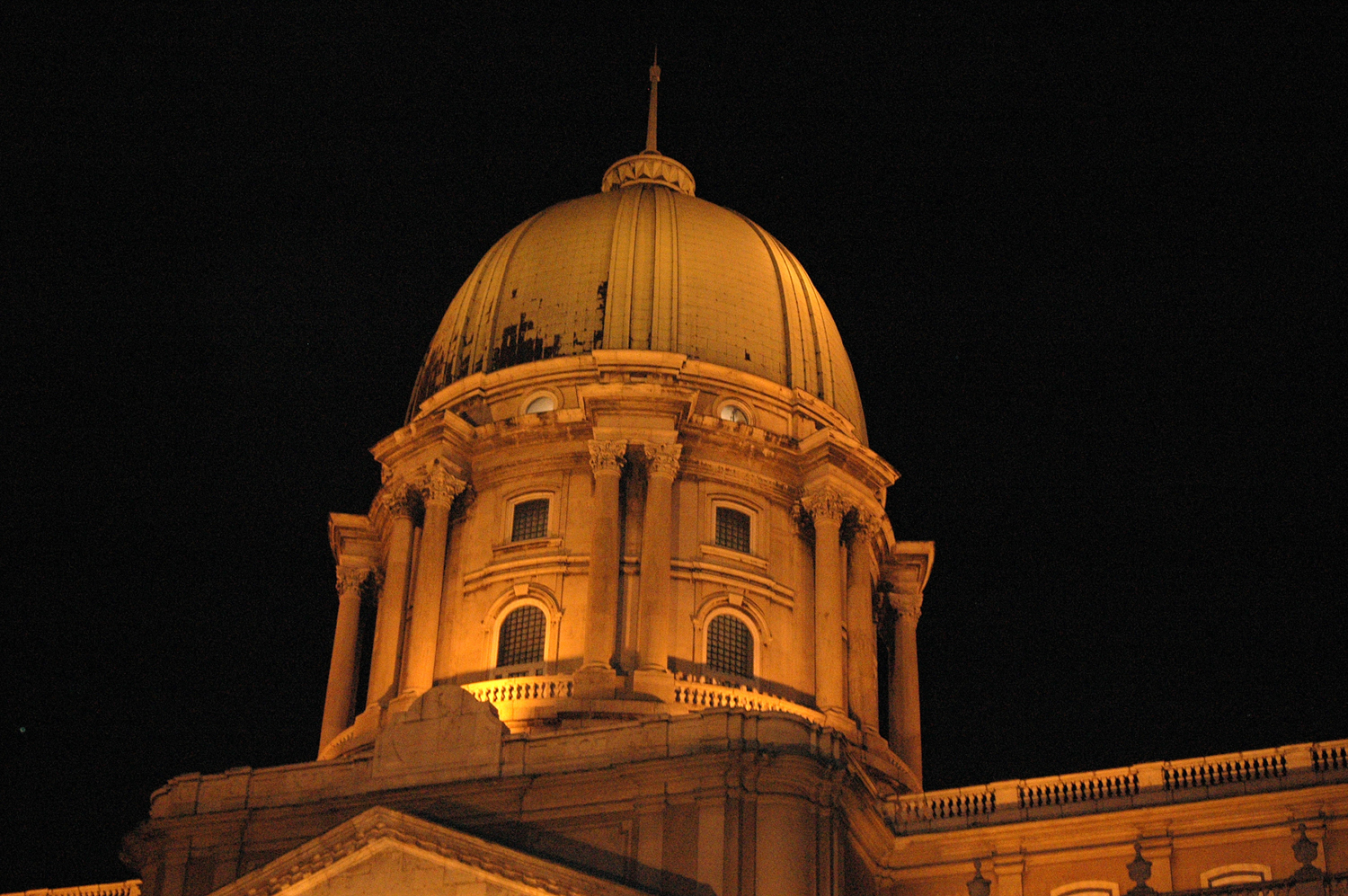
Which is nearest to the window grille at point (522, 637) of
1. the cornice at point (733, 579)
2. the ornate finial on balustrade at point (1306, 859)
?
the cornice at point (733, 579)

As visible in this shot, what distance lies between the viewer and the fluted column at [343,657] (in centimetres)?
6488

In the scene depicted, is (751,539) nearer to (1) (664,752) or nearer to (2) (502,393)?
(2) (502,393)

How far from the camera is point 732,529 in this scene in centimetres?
6316

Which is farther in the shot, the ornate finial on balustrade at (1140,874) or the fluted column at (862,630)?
the fluted column at (862,630)

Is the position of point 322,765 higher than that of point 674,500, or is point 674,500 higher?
point 674,500

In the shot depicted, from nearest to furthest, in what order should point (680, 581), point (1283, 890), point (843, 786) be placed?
point (1283, 890) → point (843, 786) → point (680, 581)

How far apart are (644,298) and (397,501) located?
9.68 m

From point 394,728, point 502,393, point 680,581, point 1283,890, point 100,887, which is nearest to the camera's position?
point 1283,890

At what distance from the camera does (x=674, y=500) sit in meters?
62.4

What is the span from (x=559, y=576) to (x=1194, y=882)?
2014 centimetres

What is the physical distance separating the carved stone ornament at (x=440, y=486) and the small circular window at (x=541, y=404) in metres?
3.07

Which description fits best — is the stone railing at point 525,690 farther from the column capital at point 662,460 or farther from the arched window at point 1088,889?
the arched window at point 1088,889

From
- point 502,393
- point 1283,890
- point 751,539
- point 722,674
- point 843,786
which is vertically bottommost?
point 1283,890

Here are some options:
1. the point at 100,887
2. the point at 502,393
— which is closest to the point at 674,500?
the point at 502,393
